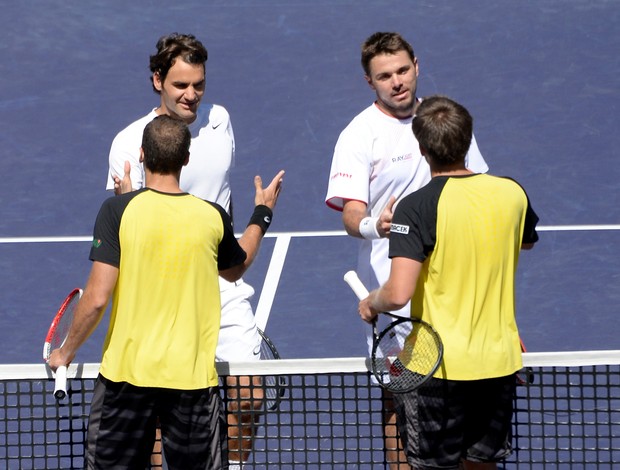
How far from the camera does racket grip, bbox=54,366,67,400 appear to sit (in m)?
4.66

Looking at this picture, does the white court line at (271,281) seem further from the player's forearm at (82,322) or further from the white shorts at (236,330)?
the player's forearm at (82,322)

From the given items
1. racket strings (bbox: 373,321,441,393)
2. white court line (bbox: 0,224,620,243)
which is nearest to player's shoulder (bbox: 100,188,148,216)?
racket strings (bbox: 373,321,441,393)

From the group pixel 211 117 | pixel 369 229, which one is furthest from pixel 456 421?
pixel 211 117

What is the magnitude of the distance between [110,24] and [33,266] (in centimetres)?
479

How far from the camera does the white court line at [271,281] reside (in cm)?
864

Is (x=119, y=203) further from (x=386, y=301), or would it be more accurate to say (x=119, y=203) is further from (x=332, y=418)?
(x=332, y=418)

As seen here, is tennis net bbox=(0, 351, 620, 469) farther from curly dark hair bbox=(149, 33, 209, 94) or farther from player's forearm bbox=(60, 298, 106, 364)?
curly dark hair bbox=(149, 33, 209, 94)

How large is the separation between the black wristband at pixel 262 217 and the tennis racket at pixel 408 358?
487 mm

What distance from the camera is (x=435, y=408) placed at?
4625 millimetres

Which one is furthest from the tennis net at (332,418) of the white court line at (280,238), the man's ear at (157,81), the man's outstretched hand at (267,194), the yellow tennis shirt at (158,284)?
the white court line at (280,238)

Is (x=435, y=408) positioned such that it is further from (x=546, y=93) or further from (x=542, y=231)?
(x=546, y=93)

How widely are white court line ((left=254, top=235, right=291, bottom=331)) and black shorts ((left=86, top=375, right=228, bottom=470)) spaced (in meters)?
3.66

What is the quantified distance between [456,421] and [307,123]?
24.3 ft

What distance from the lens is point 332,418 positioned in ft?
19.7
